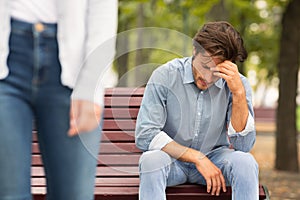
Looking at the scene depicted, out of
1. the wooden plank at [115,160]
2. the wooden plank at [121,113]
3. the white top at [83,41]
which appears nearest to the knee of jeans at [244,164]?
the wooden plank at [115,160]

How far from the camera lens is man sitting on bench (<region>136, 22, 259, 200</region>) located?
162 inches

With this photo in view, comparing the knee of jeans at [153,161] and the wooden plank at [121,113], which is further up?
the wooden plank at [121,113]

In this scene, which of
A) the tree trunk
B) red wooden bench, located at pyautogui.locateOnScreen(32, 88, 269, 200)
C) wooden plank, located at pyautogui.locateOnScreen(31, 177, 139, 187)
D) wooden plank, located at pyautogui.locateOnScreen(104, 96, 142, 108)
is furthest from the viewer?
the tree trunk

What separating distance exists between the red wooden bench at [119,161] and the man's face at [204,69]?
57cm

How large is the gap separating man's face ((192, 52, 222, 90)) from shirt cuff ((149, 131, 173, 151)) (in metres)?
0.33

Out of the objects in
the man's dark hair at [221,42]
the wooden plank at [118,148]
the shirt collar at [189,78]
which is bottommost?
the wooden plank at [118,148]

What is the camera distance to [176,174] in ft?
14.0

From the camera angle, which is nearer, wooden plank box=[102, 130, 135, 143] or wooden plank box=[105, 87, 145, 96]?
wooden plank box=[102, 130, 135, 143]

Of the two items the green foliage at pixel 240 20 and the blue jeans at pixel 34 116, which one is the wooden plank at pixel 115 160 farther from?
the green foliage at pixel 240 20

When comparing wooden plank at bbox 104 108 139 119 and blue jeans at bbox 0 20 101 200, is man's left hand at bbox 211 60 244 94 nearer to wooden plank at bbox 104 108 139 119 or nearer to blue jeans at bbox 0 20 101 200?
wooden plank at bbox 104 108 139 119

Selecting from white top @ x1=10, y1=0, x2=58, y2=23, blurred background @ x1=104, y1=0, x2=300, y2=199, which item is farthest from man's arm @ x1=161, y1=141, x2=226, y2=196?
white top @ x1=10, y1=0, x2=58, y2=23

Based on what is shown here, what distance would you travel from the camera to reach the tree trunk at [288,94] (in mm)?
13211

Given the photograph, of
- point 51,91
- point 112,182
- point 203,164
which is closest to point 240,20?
point 112,182

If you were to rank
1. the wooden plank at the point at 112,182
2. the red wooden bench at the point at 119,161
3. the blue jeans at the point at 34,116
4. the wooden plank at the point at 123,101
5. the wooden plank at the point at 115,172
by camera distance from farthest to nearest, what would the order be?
the wooden plank at the point at 123,101 < the wooden plank at the point at 115,172 < the wooden plank at the point at 112,182 < the red wooden bench at the point at 119,161 < the blue jeans at the point at 34,116
